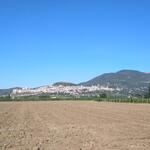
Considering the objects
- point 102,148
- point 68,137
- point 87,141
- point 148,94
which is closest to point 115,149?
point 102,148

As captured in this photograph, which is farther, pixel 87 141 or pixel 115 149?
pixel 87 141

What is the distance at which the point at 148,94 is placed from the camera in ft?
486

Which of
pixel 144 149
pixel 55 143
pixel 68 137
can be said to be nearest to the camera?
pixel 144 149

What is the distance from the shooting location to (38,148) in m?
16.9

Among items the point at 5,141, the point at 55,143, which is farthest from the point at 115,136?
the point at 5,141

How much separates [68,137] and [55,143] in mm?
2514

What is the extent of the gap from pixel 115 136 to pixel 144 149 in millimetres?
5155

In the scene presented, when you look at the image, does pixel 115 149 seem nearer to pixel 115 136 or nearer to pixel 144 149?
pixel 144 149

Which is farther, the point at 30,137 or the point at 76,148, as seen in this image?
the point at 30,137

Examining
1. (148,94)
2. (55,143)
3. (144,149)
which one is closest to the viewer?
(144,149)

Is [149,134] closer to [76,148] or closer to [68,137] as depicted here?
[68,137]

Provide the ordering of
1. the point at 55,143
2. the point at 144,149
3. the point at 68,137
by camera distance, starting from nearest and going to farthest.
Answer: the point at 144,149
the point at 55,143
the point at 68,137

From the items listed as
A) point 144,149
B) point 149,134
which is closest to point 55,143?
point 144,149

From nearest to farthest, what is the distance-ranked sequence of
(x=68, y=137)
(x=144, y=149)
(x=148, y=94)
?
(x=144, y=149), (x=68, y=137), (x=148, y=94)
